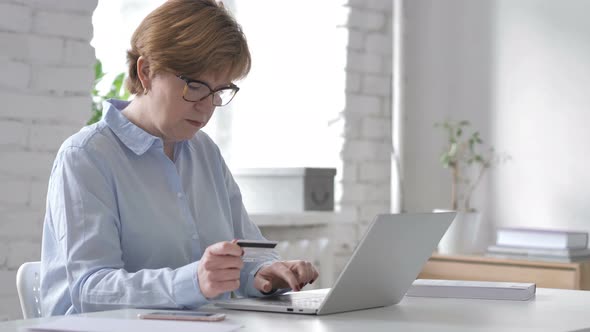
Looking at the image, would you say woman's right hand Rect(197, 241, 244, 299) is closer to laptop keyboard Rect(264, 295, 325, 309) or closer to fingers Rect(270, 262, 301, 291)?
laptop keyboard Rect(264, 295, 325, 309)

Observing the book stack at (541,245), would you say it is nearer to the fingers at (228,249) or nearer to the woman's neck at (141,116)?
the woman's neck at (141,116)

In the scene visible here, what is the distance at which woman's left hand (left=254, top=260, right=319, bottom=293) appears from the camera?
5.95 ft

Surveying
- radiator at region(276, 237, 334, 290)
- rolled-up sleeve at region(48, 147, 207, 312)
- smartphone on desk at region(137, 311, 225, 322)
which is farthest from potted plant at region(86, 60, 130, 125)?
smartphone on desk at region(137, 311, 225, 322)

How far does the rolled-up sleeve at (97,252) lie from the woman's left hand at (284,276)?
253 mm

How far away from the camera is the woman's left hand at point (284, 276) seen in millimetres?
1814

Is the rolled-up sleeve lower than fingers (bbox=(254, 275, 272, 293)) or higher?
higher

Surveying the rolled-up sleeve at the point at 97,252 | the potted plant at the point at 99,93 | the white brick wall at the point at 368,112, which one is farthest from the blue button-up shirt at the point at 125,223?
the white brick wall at the point at 368,112

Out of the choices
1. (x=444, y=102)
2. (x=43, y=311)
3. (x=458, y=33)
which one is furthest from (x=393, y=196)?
(x=43, y=311)

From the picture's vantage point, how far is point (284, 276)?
5.97ft

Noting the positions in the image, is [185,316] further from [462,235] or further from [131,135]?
[462,235]

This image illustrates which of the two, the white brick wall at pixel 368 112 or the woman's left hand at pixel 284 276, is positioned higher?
the white brick wall at pixel 368 112

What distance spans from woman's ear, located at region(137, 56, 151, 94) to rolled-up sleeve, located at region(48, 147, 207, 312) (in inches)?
8.6

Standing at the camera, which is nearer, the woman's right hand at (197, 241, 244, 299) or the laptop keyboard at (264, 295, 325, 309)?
the woman's right hand at (197, 241, 244, 299)

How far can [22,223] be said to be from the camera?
259 centimetres
